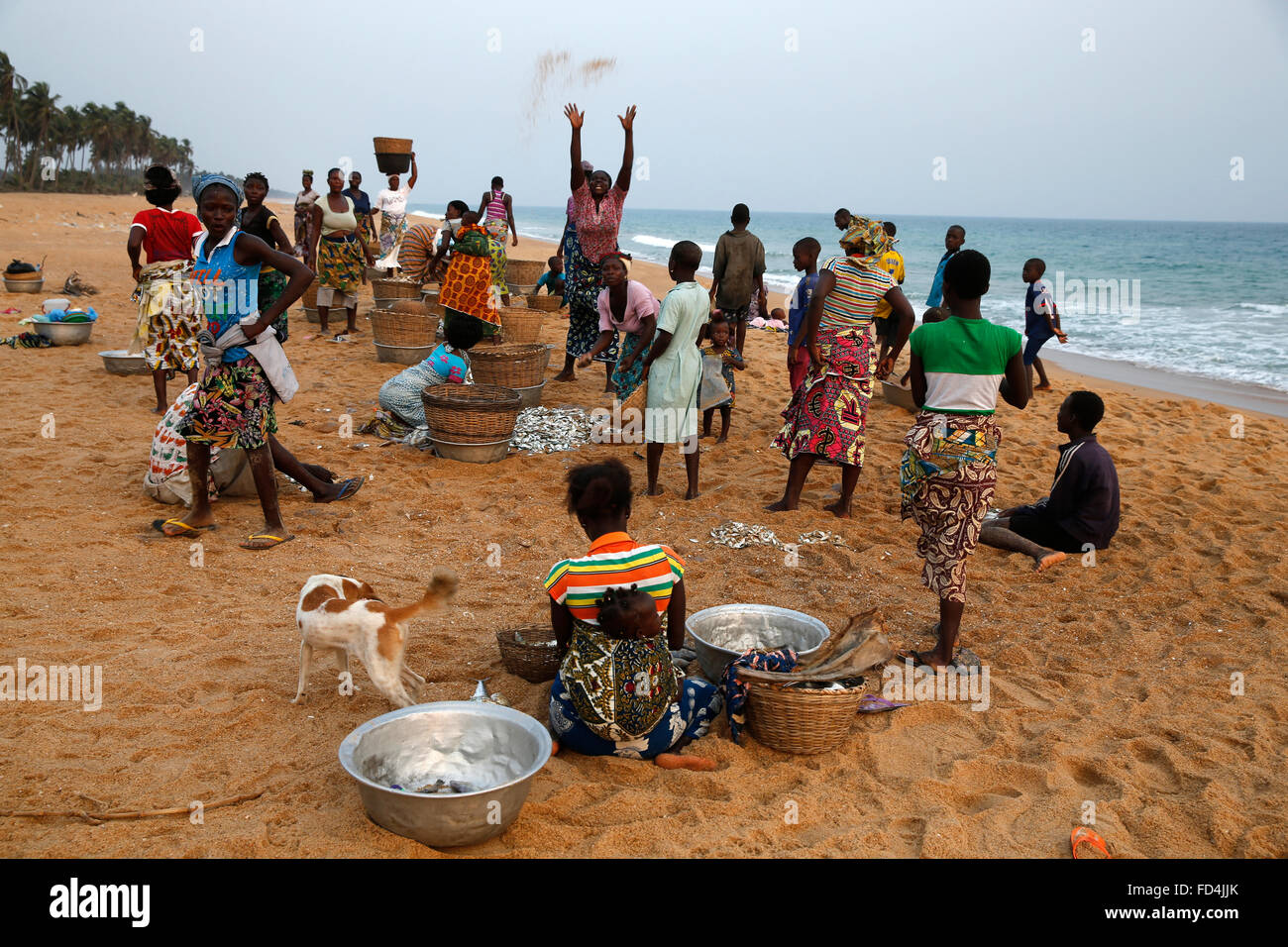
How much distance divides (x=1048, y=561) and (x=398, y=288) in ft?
25.8

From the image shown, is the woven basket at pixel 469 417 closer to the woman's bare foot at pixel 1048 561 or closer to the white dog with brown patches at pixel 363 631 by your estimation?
the white dog with brown patches at pixel 363 631

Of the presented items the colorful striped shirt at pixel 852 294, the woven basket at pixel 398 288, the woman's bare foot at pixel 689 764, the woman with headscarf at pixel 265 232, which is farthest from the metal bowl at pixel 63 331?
the woman's bare foot at pixel 689 764

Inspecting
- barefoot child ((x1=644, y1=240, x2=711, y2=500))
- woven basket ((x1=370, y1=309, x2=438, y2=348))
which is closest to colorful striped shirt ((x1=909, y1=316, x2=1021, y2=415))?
barefoot child ((x1=644, y1=240, x2=711, y2=500))

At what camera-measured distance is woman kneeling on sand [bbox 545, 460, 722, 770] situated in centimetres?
293

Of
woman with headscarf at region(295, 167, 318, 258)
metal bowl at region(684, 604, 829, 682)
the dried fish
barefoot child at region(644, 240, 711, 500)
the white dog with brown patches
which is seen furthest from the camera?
woman with headscarf at region(295, 167, 318, 258)

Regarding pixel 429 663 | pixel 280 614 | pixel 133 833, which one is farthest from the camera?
pixel 280 614

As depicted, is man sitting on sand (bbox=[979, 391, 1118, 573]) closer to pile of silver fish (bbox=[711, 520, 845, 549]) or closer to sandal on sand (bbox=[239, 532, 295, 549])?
pile of silver fish (bbox=[711, 520, 845, 549])

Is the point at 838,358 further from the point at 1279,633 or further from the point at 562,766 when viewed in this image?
the point at 562,766

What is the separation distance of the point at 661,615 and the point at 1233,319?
23767mm

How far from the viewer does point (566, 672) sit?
3062 millimetres

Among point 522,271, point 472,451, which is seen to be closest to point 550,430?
point 472,451

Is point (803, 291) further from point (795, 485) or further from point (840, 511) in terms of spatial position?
point (840, 511)

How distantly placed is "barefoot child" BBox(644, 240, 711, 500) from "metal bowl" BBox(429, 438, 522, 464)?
136 centimetres

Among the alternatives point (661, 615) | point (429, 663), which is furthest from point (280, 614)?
point (661, 615)
